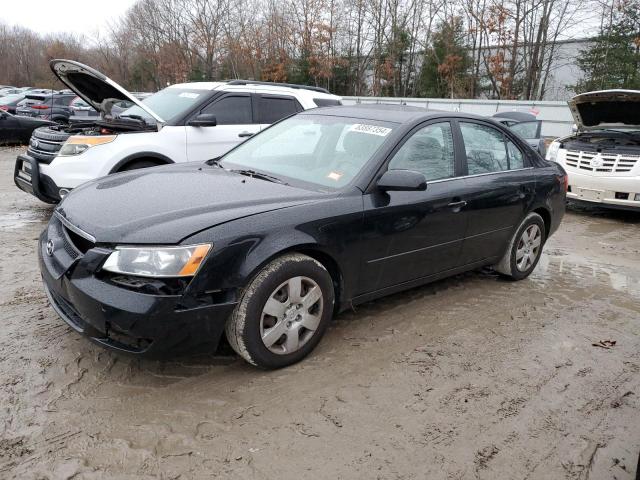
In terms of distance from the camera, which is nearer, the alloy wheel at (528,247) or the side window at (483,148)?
the side window at (483,148)

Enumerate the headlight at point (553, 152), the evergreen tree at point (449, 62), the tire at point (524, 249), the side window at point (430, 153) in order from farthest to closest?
the evergreen tree at point (449, 62)
the headlight at point (553, 152)
the tire at point (524, 249)
the side window at point (430, 153)

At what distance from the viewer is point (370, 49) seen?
1330 inches

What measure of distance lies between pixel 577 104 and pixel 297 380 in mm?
7411

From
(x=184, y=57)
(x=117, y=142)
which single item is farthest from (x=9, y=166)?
(x=184, y=57)

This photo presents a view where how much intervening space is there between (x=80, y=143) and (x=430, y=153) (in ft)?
13.8

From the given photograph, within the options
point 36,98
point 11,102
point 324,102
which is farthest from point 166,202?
point 11,102

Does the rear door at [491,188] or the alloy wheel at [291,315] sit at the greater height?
the rear door at [491,188]

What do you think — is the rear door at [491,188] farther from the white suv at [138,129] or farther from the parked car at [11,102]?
the parked car at [11,102]

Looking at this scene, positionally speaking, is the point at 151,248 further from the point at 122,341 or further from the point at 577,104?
the point at 577,104

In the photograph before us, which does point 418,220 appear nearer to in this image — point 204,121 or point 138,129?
point 204,121

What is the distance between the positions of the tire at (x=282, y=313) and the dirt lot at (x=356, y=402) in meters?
0.15

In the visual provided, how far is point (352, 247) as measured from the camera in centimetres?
336

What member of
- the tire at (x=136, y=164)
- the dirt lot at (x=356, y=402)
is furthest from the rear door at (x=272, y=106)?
the dirt lot at (x=356, y=402)

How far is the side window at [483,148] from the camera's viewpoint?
4.29 metres
